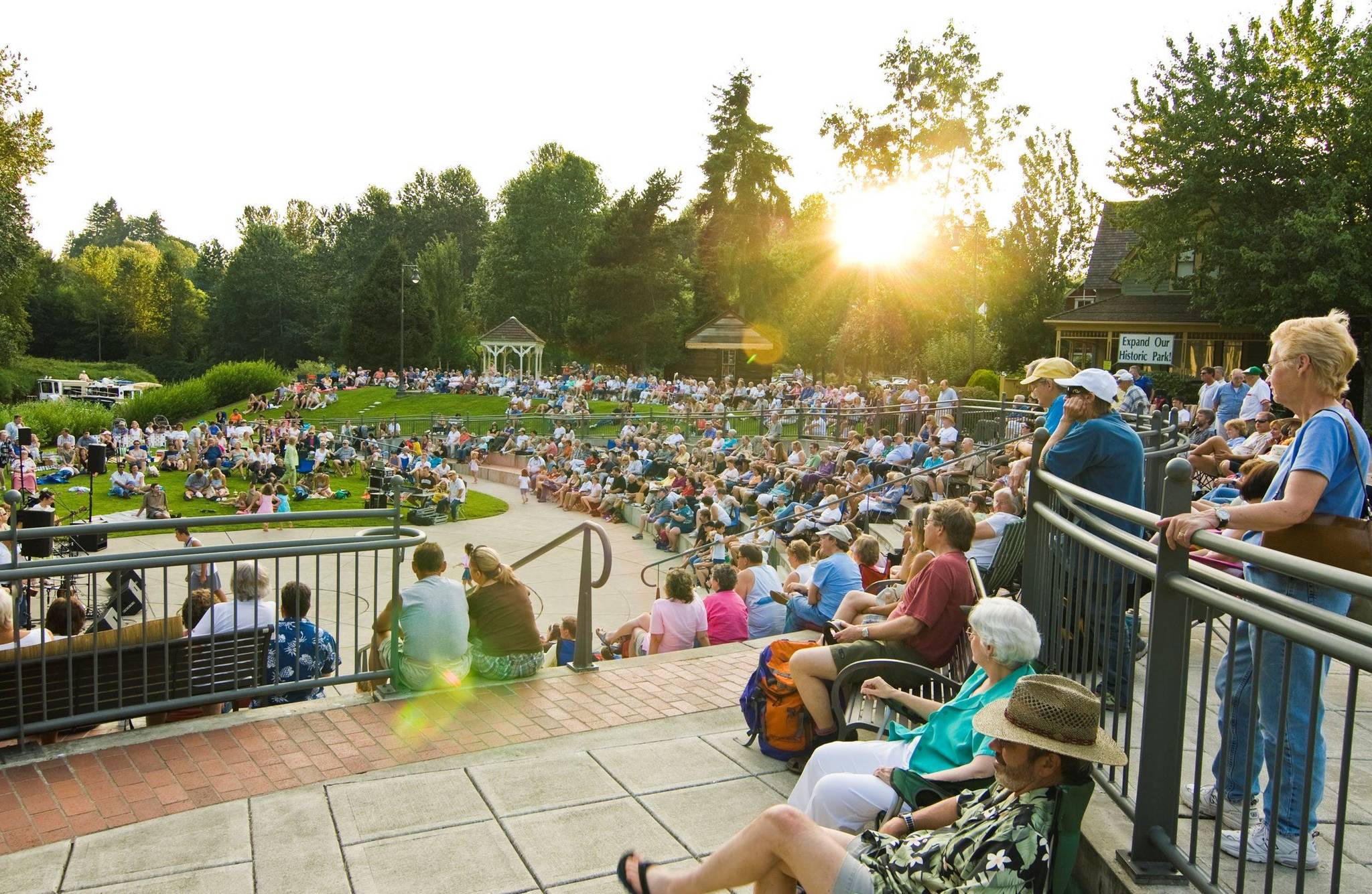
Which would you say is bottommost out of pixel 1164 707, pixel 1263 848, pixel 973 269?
pixel 1263 848

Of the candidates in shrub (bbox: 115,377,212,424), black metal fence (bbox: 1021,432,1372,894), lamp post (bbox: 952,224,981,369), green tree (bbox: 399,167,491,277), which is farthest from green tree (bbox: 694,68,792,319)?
black metal fence (bbox: 1021,432,1372,894)

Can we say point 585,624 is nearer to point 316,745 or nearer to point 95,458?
point 316,745

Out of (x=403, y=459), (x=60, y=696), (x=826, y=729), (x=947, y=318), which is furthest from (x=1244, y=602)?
(x=947, y=318)

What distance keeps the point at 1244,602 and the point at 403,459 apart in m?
24.4

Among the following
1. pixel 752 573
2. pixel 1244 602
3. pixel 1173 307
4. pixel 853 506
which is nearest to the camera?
pixel 1244 602

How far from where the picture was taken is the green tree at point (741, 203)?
50000 mm

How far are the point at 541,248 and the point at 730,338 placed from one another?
827 inches

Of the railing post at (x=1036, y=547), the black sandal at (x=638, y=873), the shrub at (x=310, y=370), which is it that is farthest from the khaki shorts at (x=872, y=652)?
the shrub at (x=310, y=370)

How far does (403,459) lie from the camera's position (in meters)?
25.2

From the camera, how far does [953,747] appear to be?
A: 3461 millimetres

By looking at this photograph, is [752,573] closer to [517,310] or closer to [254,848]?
[254,848]

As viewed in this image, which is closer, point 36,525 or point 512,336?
point 36,525

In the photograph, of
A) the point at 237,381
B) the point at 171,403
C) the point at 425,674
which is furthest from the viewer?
the point at 237,381

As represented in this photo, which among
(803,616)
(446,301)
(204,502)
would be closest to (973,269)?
(204,502)
